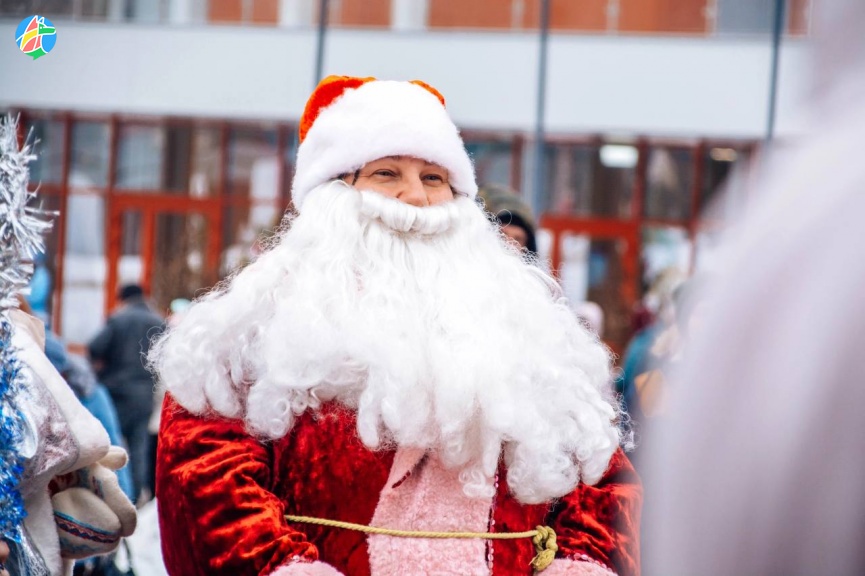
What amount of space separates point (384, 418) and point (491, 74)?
33.5ft

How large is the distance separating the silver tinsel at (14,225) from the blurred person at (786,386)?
1694 mm

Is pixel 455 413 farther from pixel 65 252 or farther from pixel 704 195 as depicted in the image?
pixel 65 252

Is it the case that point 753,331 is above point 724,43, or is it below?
below

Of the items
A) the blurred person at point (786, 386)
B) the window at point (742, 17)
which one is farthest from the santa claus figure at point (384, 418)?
the window at point (742, 17)

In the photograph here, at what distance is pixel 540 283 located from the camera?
8.57 feet

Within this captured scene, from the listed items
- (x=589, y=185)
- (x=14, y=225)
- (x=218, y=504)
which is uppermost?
(x=14, y=225)

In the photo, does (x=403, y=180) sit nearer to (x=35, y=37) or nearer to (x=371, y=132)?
(x=371, y=132)

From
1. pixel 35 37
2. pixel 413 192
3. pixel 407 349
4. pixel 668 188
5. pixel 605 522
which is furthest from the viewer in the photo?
pixel 668 188

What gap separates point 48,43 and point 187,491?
1.71 meters

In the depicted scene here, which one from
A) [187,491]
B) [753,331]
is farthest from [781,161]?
[187,491]

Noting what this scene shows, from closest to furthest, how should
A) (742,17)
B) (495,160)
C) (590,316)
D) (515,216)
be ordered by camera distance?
1. (515,216)
2. (590,316)
3. (742,17)
4. (495,160)

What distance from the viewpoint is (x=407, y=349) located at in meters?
2.27

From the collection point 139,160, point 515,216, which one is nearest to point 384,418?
point 515,216

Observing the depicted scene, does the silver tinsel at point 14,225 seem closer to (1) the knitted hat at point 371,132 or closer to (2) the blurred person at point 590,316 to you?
(1) the knitted hat at point 371,132
